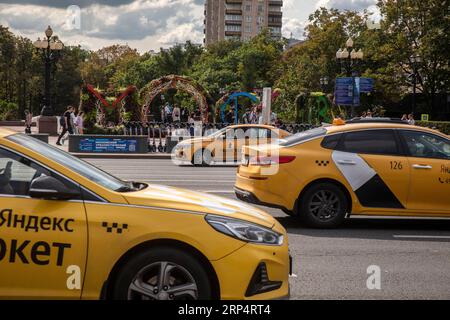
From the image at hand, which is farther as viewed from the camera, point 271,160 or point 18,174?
point 271,160

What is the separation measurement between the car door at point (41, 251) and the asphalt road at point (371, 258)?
237 centimetres

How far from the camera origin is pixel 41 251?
4.59 meters

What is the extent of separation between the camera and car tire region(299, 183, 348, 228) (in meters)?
9.69

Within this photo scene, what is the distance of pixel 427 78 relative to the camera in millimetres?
54344

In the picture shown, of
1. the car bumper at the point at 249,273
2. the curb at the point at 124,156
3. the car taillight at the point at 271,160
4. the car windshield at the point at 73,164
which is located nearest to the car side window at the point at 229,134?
the curb at the point at 124,156

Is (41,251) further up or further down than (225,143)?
further up

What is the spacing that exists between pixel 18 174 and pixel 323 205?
5.60 m

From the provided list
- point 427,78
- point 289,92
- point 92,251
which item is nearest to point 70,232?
point 92,251

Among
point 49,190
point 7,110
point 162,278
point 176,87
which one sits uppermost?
point 176,87

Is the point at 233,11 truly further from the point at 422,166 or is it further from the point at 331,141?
the point at 422,166

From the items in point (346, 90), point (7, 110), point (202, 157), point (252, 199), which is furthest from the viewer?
point (7, 110)

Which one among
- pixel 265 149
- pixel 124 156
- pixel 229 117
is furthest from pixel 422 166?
pixel 229 117

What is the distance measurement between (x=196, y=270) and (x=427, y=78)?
53133 millimetres
